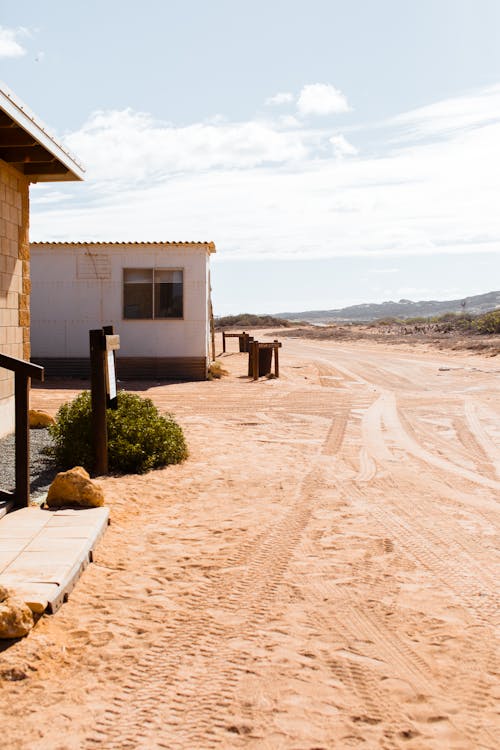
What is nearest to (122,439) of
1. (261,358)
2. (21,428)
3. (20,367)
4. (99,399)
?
(99,399)

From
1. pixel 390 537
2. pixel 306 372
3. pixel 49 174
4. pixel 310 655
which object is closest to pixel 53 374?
pixel 306 372

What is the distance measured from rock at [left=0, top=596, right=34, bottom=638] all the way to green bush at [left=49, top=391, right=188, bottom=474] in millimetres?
4169

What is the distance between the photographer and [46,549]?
5305mm

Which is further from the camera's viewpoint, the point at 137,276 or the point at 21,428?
the point at 137,276

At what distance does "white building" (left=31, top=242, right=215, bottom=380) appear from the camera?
748 inches

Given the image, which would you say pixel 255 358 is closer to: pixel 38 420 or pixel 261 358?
pixel 261 358

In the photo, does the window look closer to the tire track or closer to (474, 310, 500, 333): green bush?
the tire track

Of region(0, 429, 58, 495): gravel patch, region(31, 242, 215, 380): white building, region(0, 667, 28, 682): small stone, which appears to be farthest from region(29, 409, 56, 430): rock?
region(31, 242, 215, 380): white building

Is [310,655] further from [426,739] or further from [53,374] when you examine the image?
[53,374]

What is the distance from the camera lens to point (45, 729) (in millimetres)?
3295

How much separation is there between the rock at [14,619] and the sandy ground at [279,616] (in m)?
0.09

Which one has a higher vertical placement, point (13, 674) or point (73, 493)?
point (73, 493)

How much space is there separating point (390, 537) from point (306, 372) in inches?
661

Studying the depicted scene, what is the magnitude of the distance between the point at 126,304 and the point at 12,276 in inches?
373
